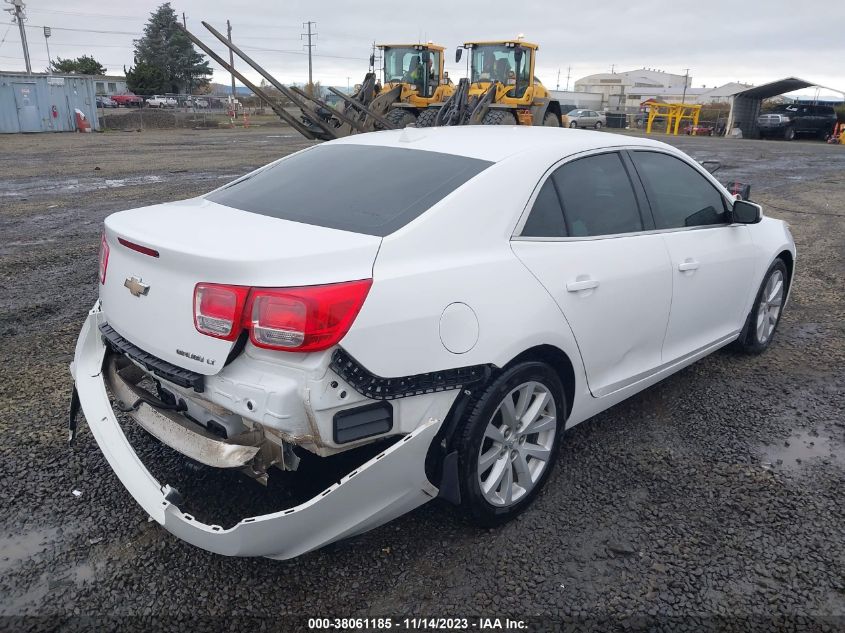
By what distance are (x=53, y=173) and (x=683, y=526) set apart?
50.5 feet

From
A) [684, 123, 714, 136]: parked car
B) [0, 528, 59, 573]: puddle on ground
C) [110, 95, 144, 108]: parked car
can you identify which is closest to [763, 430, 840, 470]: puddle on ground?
[0, 528, 59, 573]: puddle on ground

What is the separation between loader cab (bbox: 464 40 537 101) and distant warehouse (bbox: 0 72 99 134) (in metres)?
21.7

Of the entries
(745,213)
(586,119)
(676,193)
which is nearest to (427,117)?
(745,213)

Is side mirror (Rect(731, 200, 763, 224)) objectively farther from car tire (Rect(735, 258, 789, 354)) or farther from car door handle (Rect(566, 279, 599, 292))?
car door handle (Rect(566, 279, 599, 292))

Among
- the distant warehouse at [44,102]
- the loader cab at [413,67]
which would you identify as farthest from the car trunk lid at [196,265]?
the distant warehouse at [44,102]

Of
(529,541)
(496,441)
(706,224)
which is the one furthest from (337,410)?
(706,224)

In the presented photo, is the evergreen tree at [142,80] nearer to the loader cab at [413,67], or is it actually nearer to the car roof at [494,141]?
the loader cab at [413,67]

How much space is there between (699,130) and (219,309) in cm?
4183

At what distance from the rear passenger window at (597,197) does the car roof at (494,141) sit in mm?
91

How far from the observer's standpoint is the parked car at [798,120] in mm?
32219

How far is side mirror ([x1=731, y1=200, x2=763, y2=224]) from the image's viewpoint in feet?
13.2

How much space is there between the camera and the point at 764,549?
276 centimetres

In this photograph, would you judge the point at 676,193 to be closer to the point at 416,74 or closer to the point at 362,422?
the point at 362,422

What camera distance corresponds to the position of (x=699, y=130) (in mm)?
39062
